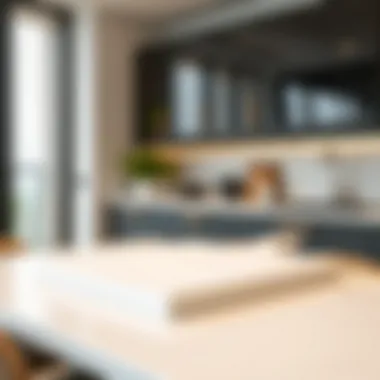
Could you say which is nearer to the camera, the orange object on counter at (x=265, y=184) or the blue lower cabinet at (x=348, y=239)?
the blue lower cabinet at (x=348, y=239)

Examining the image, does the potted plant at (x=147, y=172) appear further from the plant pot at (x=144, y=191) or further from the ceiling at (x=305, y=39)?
the ceiling at (x=305, y=39)

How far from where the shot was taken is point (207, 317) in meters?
0.80

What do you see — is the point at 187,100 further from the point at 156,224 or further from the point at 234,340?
the point at 234,340

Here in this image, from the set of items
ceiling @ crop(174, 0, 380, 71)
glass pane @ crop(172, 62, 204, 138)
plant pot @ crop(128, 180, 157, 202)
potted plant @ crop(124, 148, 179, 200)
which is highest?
ceiling @ crop(174, 0, 380, 71)

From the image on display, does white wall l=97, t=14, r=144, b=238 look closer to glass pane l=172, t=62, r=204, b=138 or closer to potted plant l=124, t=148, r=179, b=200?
potted plant l=124, t=148, r=179, b=200

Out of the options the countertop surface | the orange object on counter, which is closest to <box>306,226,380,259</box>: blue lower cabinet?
the orange object on counter

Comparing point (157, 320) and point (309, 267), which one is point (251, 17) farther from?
point (157, 320)

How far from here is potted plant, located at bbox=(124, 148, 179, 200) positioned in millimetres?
3959

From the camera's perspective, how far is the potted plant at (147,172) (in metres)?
Result: 3.96

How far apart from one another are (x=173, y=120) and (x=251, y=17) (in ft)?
3.14

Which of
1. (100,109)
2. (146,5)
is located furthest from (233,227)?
(146,5)

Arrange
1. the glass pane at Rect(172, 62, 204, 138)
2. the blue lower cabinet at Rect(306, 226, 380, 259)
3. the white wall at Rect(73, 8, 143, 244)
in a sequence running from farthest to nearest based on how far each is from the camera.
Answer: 1. the white wall at Rect(73, 8, 143, 244)
2. the glass pane at Rect(172, 62, 204, 138)
3. the blue lower cabinet at Rect(306, 226, 380, 259)

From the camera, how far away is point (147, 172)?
13.0ft

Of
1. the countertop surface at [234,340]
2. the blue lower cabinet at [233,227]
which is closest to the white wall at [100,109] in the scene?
the blue lower cabinet at [233,227]
